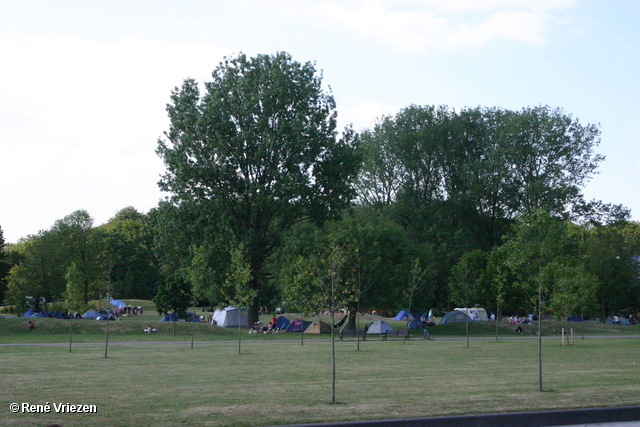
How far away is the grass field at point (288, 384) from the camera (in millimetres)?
12031

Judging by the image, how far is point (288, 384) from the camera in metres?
16.8

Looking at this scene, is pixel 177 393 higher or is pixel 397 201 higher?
pixel 397 201

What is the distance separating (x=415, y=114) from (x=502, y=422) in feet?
187

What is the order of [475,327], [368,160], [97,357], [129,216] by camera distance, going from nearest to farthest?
[97,357] < [475,327] < [368,160] < [129,216]

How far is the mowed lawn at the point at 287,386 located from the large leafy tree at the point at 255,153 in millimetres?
21842

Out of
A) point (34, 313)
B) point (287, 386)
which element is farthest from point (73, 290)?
point (34, 313)

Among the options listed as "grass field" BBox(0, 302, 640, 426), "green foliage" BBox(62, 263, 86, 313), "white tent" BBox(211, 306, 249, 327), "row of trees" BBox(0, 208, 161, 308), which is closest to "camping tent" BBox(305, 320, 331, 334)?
"white tent" BBox(211, 306, 249, 327)

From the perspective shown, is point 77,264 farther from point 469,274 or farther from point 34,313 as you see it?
point 469,274

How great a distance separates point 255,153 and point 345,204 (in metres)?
9.16

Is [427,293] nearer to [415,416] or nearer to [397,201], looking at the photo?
[397,201]

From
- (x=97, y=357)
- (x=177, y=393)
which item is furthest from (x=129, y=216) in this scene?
(x=177, y=393)

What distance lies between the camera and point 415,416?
458 inches

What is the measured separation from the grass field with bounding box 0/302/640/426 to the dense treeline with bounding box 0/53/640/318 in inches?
297

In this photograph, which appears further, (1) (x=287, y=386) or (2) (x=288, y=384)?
(2) (x=288, y=384)
